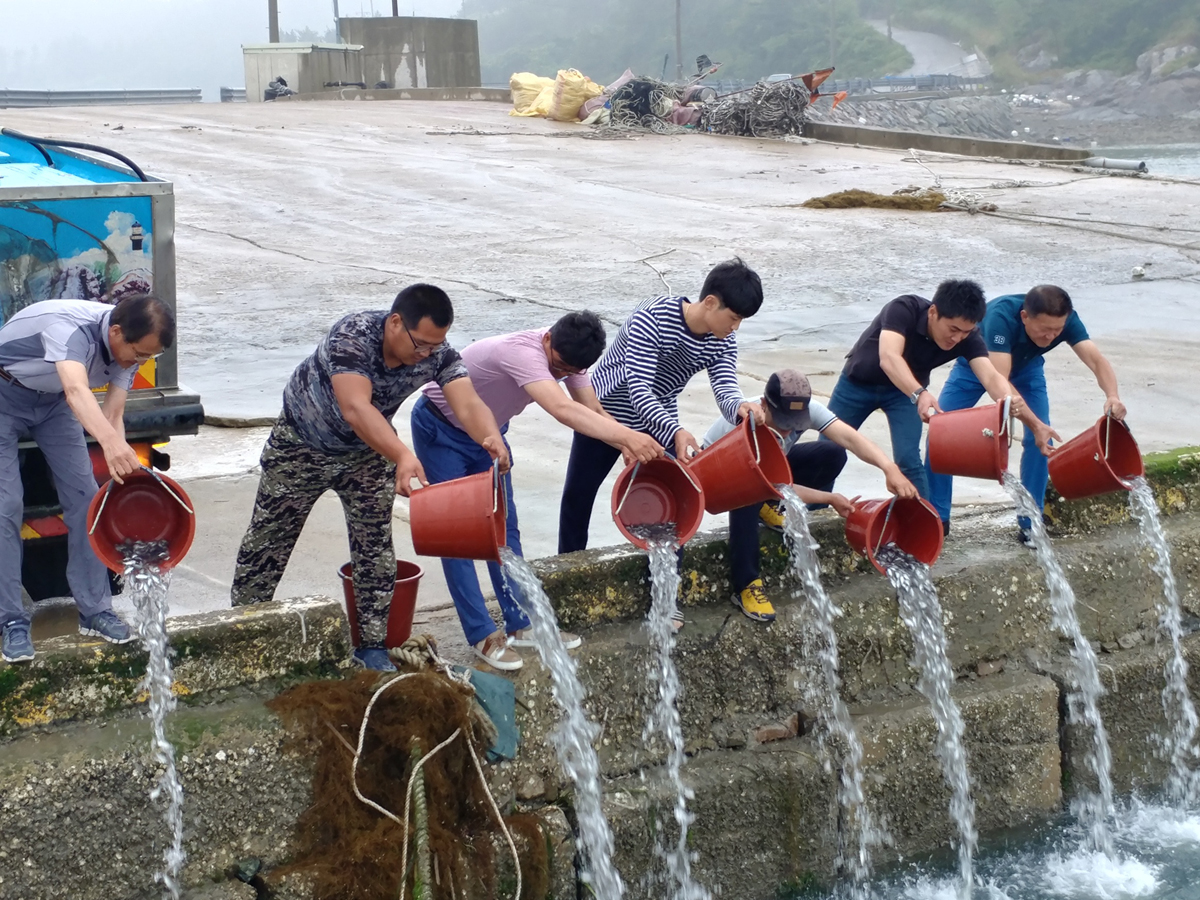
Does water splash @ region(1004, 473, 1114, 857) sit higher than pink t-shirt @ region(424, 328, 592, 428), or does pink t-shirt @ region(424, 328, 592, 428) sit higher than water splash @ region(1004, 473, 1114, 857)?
pink t-shirt @ region(424, 328, 592, 428)

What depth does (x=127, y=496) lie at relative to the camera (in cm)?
372

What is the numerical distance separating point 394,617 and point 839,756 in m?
1.52

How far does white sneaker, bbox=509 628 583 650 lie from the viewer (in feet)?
12.6

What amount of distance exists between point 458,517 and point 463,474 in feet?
1.98

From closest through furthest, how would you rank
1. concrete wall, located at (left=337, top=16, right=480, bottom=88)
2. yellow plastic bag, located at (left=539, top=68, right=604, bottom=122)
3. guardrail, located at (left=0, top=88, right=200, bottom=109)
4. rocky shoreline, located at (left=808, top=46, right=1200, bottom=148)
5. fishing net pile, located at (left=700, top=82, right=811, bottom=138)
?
fishing net pile, located at (left=700, top=82, right=811, bottom=138) < yellow plastic bag, located at (left=539, top=68, right=604, bottom=122) < guardrail, located at (left=0, top=88, right=200, bottom=109) < concrete wall, located at (left=337, top=16, right=480, bottom=88) < rocky shoreline, located at (left=808, top=46, right=1200, bottom=148)

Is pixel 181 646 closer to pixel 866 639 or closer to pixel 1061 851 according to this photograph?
pixel 866 639

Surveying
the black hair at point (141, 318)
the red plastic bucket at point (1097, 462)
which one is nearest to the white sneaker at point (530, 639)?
the black hair at point (141, 318)

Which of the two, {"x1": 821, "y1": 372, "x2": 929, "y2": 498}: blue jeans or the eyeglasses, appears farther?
Answer: {"x1": 821, "y1": 372, "x2": 929, "y2": 498}: blue jeans

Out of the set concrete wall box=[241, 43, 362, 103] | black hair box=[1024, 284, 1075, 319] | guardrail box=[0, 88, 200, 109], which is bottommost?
black hair box=[1024, 284, 1075, 319]

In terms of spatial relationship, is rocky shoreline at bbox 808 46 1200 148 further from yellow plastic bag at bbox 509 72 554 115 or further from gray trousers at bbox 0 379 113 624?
gray trousers at bbox 0 379 113 624

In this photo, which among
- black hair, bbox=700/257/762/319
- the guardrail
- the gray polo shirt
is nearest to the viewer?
the gray polo shirt

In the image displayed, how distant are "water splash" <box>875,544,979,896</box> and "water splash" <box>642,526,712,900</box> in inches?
32.9

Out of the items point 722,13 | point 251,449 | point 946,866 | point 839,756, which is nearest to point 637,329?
point 839,756

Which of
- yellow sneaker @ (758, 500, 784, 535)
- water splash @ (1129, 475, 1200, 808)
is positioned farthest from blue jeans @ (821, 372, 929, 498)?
water splash @ (1129, 475, 1200, 808)
